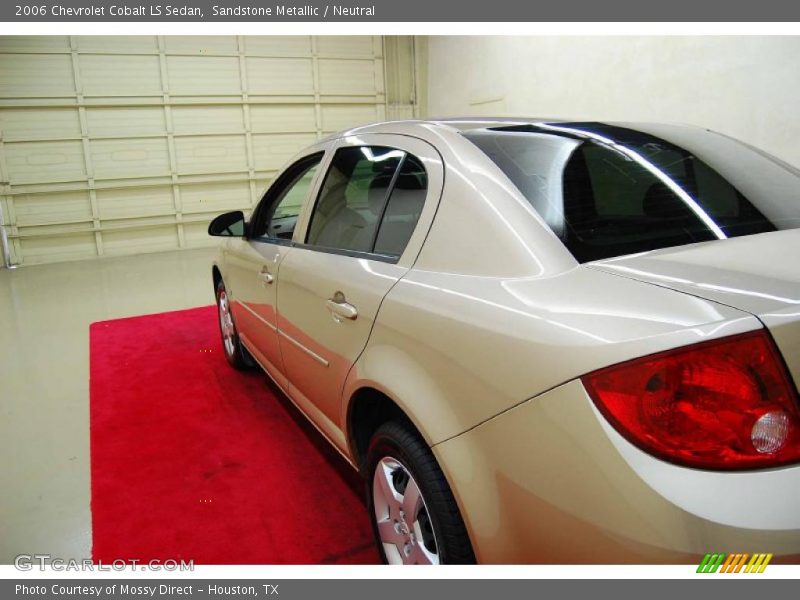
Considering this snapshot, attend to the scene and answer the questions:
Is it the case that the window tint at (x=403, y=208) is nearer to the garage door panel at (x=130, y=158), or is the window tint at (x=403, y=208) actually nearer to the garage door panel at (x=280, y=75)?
the garage door panel at (x=130, y=158)

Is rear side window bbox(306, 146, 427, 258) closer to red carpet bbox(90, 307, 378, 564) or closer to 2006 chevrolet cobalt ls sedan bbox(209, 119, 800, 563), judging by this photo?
2006 chevrolet cobalt ls sedan bbox(209, 119, 800, 563)

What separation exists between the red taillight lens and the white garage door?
365 inches

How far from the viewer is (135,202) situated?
28.9 ft

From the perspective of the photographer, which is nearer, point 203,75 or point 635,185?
Result: point 635,185

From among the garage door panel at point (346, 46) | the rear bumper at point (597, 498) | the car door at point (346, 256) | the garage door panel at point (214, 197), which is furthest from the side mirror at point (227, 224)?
the garage door panel at point (346, 46)

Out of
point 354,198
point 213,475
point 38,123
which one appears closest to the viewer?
point 354,198

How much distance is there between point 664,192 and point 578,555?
0.94 meters

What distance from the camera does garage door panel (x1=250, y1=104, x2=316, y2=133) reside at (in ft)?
30.7

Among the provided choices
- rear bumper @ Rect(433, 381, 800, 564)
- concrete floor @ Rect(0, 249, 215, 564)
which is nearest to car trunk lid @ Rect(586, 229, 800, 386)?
rear bumper @ Rect(433, 381, 800, 564)

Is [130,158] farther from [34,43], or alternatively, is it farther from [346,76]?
[346,76]

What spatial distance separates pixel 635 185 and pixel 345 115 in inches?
366

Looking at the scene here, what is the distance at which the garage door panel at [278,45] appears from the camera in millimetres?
9141

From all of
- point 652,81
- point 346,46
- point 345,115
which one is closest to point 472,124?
point 652,81

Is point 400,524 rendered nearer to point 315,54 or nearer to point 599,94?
point 599,94
